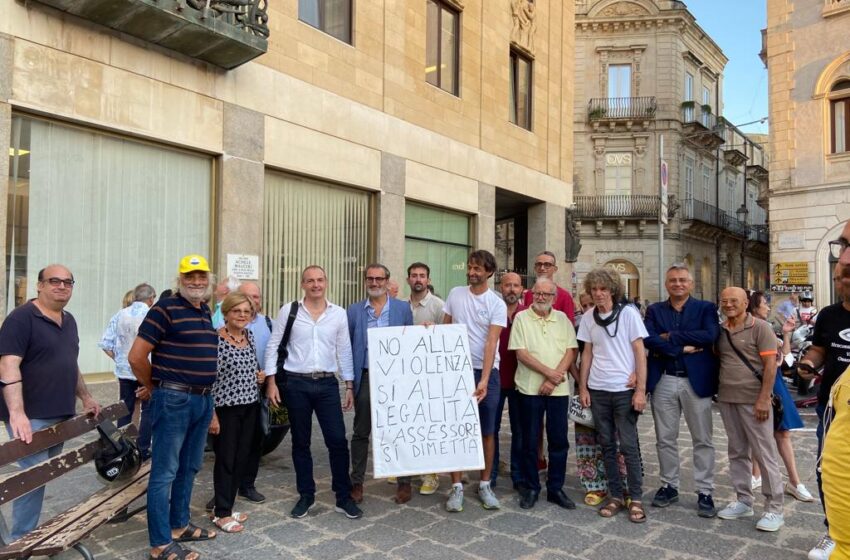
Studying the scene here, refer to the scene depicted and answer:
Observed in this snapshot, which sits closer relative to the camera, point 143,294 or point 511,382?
point 511,382

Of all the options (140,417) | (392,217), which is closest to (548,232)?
(392,217)

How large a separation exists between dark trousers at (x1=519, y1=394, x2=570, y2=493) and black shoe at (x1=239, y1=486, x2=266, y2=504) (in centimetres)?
222

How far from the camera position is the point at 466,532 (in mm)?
4793

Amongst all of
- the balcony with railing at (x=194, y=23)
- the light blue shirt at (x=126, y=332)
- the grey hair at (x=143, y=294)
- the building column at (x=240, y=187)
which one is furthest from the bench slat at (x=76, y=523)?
the balcony with railing at (x=194, y=23)

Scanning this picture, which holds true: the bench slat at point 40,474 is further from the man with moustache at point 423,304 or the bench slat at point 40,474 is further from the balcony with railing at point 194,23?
the balcony with railing at point 194,23

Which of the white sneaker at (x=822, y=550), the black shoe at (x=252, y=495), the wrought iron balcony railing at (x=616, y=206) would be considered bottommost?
the black shoe at (x=252, y=495)

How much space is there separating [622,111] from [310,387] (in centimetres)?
3276

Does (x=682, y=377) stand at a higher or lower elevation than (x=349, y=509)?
higher

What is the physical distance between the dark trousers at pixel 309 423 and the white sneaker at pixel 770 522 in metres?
3.10

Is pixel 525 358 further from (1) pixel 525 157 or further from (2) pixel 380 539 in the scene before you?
(1) pixel 525 157

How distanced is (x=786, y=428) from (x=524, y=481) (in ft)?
7.26

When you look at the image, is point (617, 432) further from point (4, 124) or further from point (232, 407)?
point (4, 124)

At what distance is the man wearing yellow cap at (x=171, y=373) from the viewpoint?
4.19 meters

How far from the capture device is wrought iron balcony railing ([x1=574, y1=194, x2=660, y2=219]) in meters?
33.6
